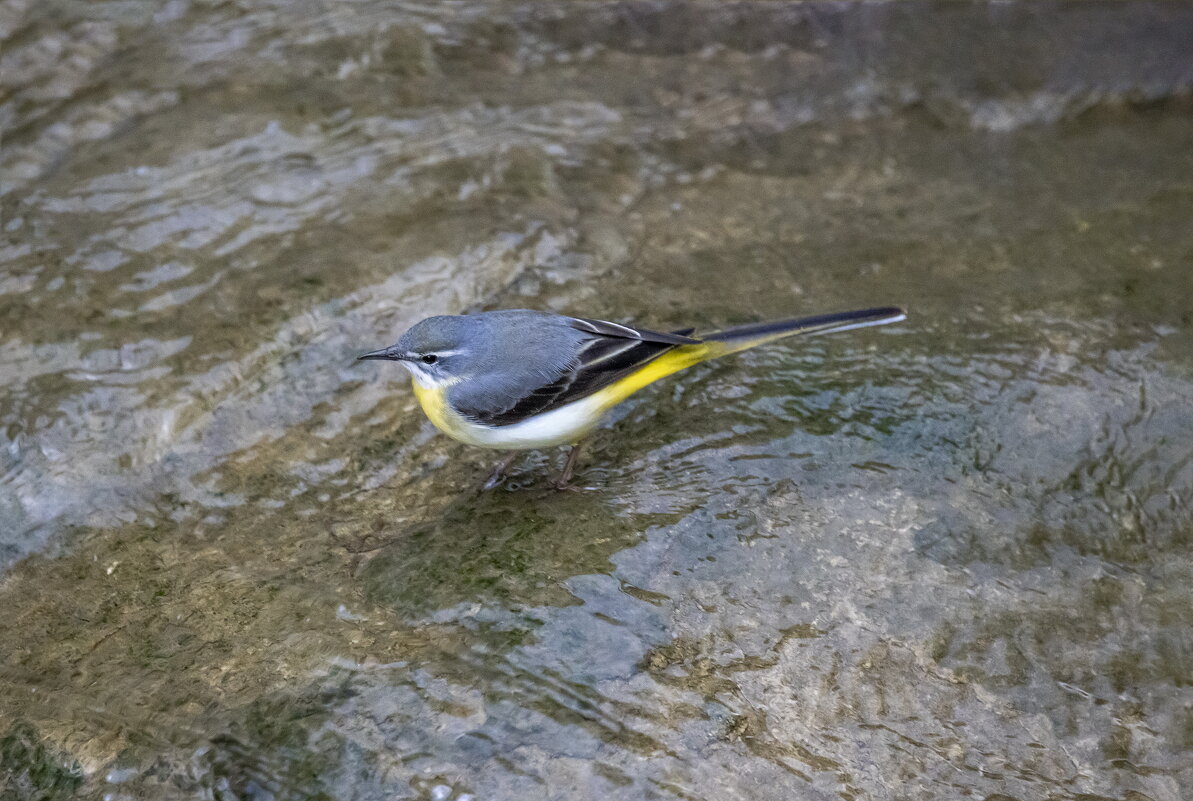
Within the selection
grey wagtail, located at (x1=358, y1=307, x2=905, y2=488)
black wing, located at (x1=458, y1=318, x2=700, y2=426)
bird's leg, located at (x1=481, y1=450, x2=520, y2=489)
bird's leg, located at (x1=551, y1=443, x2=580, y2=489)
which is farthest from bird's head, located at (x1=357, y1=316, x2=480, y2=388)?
bird's leg, located at (x1=551, y1=443, x2=580, y2=489)

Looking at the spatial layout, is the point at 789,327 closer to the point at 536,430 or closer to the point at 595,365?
the point at 595,365

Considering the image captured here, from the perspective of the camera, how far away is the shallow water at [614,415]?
405 cm

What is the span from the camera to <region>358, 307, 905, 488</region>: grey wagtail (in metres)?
5.16

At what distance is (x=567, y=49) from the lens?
353 inches

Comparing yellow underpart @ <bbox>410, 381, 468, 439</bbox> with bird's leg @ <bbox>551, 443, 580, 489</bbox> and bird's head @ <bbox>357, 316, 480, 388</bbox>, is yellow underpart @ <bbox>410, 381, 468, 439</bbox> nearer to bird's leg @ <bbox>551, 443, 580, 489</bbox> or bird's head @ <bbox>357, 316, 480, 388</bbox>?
bird's head @ <bbox>357, 316, 480, 388</bbox>

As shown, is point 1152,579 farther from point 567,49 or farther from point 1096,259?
point 567,49

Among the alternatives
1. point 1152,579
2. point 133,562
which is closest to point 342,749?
point 133,562

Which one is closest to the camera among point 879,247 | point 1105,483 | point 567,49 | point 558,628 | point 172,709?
point 172,709

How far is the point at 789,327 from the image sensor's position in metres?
5.55

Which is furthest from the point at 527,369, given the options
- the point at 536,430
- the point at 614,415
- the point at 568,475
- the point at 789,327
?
the point at 789,327

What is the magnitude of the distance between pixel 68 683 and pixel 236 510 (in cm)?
134

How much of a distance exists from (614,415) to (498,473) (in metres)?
0.81

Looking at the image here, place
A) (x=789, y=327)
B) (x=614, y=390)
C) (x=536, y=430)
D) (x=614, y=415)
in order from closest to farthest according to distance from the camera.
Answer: (x=536, y=430) → (x=614, y=390) → (x=789, y=327) → (x=614, y=415)

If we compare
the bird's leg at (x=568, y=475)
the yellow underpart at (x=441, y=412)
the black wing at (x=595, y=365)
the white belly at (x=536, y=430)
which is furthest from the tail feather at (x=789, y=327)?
the yellow underpart at (x=441, y=412)
